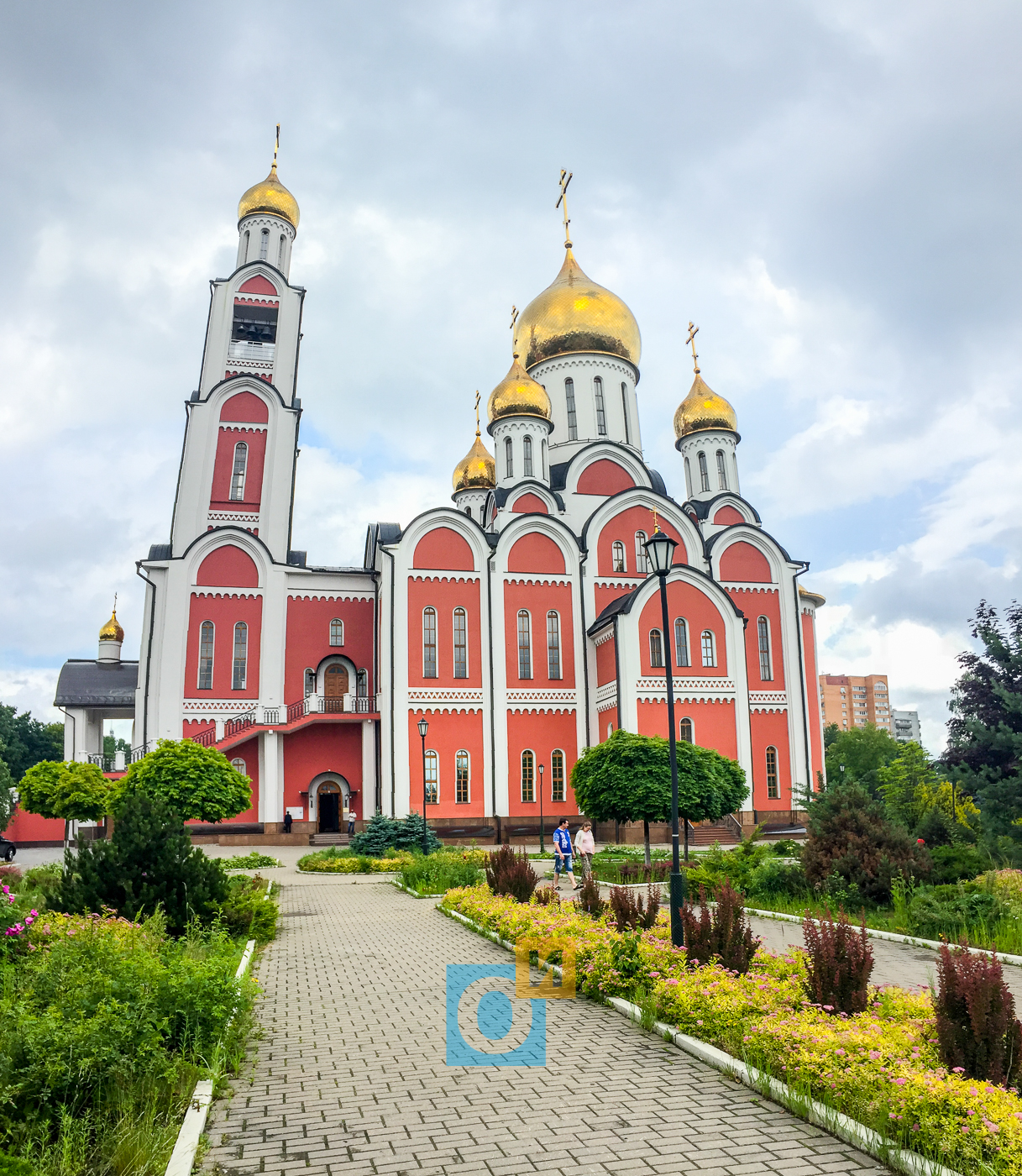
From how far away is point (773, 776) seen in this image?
3161 centimetres

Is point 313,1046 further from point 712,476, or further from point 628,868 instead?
point 712,476

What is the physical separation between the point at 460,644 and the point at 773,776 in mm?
12072

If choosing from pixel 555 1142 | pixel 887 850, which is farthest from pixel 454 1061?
pixel 887 850

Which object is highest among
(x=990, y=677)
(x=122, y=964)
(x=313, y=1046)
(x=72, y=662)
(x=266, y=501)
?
(x=266, y=501)

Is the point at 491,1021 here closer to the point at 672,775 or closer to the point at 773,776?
the point at 672,775

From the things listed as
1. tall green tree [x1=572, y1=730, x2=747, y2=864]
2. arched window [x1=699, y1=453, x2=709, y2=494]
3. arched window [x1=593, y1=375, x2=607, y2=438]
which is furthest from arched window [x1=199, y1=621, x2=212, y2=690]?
arched window [x1=699, y1=453, x2=709, y2=494]

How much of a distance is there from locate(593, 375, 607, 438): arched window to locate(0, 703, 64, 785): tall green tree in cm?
3437

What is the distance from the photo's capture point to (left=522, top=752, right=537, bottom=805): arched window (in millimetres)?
30203

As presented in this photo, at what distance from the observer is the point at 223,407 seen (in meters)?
34.0

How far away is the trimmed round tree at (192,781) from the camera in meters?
17.3

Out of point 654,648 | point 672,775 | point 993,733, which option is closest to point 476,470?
point 654,648

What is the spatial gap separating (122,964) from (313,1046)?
1.43 meters

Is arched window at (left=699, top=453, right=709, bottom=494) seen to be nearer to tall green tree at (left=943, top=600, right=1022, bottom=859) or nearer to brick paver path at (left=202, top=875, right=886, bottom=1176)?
tall green tree at (left=943, top=600, right=1022, bottom=859)

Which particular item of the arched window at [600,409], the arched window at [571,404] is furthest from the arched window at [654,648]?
the arched window at [571,404]
